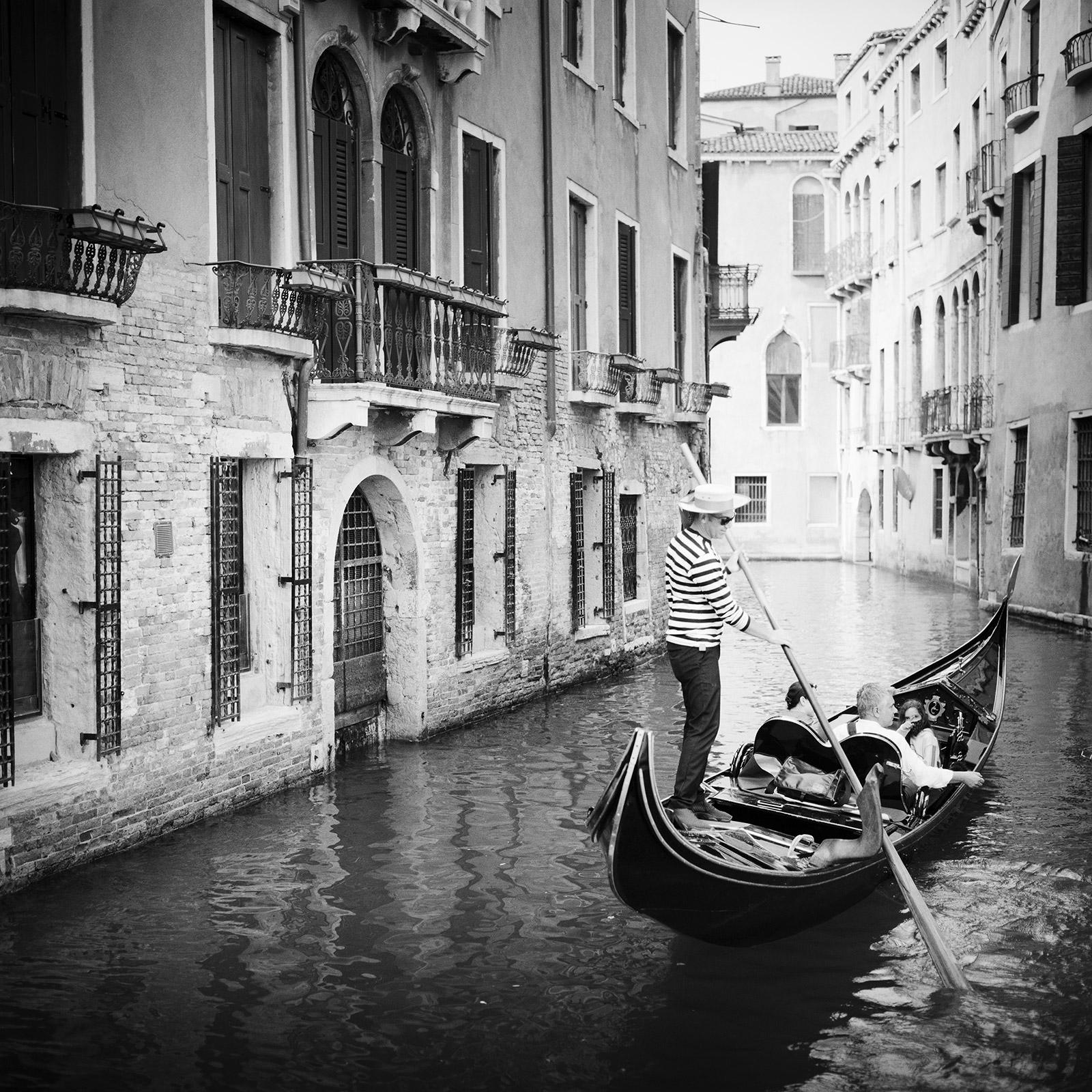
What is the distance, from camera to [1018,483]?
20688mm

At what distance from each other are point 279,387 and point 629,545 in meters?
7.95

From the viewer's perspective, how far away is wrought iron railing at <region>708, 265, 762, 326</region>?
1900 cm

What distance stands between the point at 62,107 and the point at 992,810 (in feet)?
19.6

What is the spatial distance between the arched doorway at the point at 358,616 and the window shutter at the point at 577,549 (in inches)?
132

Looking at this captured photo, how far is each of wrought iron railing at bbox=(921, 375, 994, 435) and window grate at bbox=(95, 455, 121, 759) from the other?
17.1 metres

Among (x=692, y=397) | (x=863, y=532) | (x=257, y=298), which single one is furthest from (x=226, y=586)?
(x=863, y=532)

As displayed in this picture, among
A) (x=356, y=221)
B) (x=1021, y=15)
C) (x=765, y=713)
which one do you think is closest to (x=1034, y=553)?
(x=1021, y=15)

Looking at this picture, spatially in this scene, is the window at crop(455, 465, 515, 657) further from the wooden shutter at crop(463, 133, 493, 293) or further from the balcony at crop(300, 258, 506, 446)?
the wooden shutter at crop(463, 133, 493, 293)

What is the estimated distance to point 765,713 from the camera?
12.4 meters

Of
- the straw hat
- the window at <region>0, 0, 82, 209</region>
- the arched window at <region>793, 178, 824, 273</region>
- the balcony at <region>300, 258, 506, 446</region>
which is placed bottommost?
the straw hat

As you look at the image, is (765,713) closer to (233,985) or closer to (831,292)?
(233,985)

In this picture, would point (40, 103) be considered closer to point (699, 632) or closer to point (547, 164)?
point (699, 632)

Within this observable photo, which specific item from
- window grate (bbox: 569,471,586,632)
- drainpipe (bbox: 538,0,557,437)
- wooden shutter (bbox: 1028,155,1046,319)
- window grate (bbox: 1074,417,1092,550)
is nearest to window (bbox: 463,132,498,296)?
drainpipe (bbox: 538,0,557,437)

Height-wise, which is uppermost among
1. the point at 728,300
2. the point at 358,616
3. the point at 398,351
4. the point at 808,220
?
the point at 808,220
